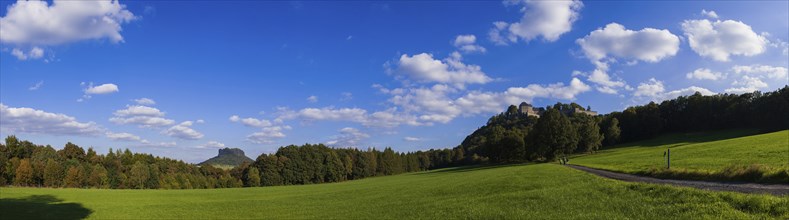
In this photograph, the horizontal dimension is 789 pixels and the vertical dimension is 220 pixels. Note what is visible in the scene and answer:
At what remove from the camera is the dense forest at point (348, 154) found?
298 feet

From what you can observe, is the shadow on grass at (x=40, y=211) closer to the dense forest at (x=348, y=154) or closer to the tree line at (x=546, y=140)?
the dense forest at (x=348, y=154)

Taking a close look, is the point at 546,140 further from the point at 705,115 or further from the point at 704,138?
the point at 705,115

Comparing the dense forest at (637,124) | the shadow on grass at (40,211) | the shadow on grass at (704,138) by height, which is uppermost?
the dense forest at (637,124)

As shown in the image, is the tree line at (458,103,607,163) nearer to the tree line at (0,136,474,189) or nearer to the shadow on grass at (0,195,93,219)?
the tree line at (0,136,474,189)

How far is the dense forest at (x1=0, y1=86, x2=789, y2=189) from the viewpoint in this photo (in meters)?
90.9

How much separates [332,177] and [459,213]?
12216cm

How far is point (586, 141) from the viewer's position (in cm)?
10094

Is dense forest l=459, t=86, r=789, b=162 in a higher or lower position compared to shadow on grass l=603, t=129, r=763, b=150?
higher

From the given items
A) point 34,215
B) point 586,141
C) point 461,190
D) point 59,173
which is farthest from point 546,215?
point 59,173

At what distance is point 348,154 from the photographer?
159875mm

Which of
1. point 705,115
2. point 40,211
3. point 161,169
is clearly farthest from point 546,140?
point 161,169

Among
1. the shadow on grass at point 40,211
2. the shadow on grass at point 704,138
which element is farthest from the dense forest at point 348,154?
the shadow on grass at point 40,211

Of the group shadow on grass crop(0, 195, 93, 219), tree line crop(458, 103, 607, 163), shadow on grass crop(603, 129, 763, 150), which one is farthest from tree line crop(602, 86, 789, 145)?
shadow on grass crop(0, 195, 93, 219)

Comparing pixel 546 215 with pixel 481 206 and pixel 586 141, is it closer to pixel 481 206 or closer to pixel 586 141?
pixel 481 206
